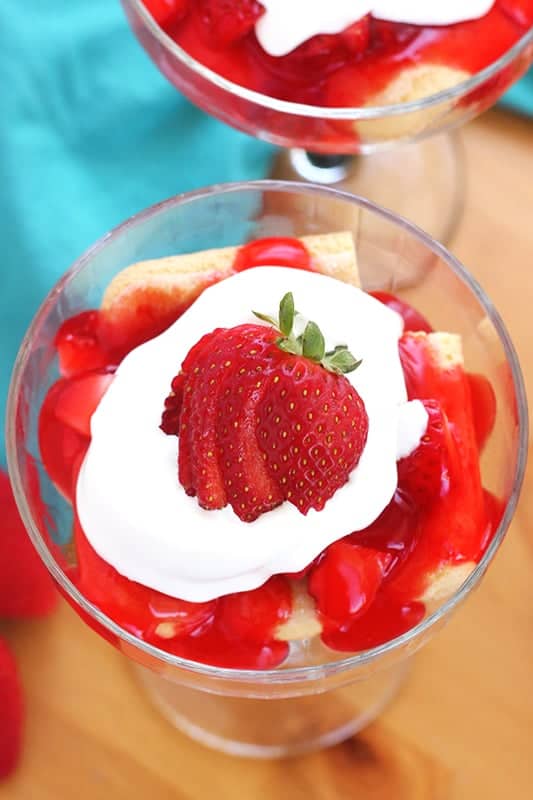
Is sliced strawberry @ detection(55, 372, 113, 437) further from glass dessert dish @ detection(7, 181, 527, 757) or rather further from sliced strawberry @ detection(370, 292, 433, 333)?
→ sliced strawberry @ detection(370, 292, 433, 333)

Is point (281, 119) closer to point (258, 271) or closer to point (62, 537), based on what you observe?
point (258, 271)

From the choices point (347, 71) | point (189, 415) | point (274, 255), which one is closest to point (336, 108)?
point (347, 71)

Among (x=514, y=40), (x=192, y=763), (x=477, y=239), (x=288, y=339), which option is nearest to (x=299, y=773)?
(x=192, y=763)

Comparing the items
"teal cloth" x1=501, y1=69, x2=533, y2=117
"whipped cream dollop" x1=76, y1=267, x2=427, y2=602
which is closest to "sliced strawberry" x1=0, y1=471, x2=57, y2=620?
"whipped cream dollop" x1=76, y1=267, x2=427, y2=602

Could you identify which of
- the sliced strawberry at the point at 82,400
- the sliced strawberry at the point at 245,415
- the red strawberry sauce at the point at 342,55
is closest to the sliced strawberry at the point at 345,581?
the sliced strawberry at the point at 245,415

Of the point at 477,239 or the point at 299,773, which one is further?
the point at 477,239

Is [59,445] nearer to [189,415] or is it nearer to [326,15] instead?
[189,415]
